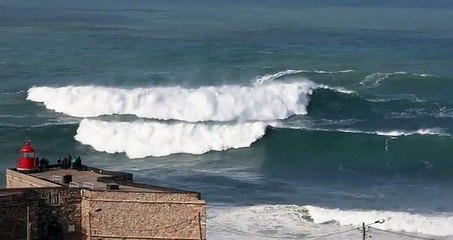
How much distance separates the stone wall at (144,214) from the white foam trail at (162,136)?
2166 centimetres

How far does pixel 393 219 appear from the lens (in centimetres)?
3381

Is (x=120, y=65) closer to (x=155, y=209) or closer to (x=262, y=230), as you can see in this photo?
(x=262, y=230)

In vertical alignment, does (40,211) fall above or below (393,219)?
above

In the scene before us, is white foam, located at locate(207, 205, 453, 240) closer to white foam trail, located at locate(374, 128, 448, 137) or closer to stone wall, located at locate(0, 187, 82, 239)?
stone wall, located at locate(0, 187, 82, 239)

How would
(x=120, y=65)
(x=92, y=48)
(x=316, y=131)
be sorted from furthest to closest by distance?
(x=92, y=48) < (x=120, y=65) < (x=316, y=131)

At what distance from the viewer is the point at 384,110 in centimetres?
5531

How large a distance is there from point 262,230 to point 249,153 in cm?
1509

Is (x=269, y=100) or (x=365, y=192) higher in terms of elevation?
(x=269, y=100)

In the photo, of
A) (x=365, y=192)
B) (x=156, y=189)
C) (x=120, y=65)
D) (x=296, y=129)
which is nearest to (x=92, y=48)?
(x=120, y=65)

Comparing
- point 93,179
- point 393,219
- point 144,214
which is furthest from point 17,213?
point 393,219

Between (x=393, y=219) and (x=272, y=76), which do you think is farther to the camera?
(x=272, y=76)

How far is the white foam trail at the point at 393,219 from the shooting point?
33094 mm

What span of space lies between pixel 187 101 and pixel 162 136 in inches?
299

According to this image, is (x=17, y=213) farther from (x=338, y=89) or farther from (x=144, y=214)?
(x=338, y=89)
